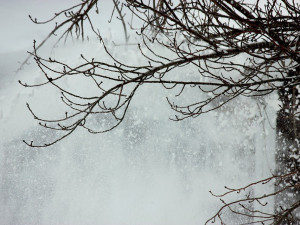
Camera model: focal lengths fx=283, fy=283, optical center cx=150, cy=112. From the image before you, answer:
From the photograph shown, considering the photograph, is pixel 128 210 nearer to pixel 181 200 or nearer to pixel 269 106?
pixel 181 200

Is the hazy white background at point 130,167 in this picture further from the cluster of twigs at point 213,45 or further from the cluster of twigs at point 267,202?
the cluster of twigs at point 213,45

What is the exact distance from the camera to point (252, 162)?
344 inches

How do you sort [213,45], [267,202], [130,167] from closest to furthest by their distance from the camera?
1. [213,45]
2. [267,202]
3. [130,167]

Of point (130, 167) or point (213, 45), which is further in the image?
point (130, 167)

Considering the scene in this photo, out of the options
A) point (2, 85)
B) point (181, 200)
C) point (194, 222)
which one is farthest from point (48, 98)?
point (194, 222)

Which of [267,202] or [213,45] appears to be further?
[267,202]

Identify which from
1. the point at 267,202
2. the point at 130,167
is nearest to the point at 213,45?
the point at 267,202

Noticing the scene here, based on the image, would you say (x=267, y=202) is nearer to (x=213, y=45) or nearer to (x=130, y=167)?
(x=213, y=45)

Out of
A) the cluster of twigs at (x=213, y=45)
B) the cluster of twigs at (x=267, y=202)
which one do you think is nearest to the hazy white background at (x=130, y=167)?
the cluster of twigs at (x=267, y=202)

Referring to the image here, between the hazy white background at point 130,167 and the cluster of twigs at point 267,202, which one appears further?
the hazy white background at point 130,167

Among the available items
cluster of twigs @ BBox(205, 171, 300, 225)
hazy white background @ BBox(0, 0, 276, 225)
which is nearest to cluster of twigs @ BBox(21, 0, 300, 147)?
cluster of twigs @ BBox(205, 171, 300, 225)

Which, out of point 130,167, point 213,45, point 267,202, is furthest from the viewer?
point 130,167

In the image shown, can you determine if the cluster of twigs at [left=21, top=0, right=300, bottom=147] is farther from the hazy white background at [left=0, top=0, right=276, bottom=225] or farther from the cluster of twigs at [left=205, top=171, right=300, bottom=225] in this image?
the hazy white background at [left=0, top=0, right=276, bottom=225]

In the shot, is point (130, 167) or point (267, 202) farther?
point (130, 167)
